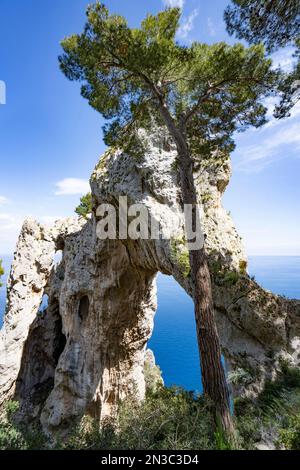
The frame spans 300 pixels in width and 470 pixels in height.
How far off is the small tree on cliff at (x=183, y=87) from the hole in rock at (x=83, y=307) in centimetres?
1004

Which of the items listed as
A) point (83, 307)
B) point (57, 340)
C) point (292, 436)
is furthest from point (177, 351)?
point (292, 436)

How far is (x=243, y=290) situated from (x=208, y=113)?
17.9 ft

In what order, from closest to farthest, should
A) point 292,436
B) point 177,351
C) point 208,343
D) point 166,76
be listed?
point 292,436
point 208,343
point 166,76
point 177,351

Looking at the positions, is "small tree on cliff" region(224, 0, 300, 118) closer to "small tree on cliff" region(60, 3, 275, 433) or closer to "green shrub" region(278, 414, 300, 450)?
"small tree on cliff" region(60, 3, 275, 433)

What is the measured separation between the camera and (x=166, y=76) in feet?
23.1

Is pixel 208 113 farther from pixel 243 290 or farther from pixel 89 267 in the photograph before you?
pixel 89 267

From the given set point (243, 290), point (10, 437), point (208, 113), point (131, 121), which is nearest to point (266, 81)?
point (208, 113)

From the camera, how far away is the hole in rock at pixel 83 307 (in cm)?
1449

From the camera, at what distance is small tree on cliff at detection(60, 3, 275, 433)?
570cm

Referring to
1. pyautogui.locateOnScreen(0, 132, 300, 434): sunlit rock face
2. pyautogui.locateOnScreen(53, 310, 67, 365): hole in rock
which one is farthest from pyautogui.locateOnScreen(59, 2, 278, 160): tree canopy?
pyautogui.locateOnScreen(53, 310, 67, 365): hole in rock

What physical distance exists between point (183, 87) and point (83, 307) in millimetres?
12362

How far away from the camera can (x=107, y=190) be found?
456 inches

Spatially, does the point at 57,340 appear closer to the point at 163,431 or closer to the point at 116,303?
the point at 116,303

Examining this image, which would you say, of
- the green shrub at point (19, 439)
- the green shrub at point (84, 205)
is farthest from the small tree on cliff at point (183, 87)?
the green shrub at point (84, 205)
